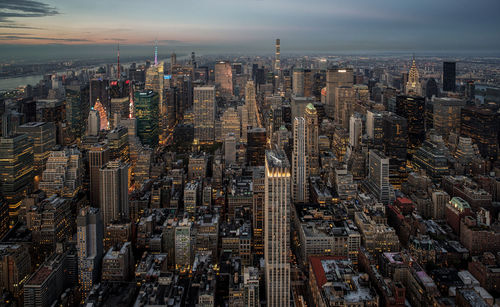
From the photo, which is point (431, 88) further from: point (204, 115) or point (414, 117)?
point (204, 115)

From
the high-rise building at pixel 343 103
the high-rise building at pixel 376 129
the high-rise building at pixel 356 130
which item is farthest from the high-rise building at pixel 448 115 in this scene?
the high-rise building at pixel 343 103

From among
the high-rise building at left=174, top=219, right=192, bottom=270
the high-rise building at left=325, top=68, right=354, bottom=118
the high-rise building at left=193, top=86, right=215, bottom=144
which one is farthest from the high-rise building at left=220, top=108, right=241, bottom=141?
the high-rise building at left=174, top=219, right=192, bottom=270

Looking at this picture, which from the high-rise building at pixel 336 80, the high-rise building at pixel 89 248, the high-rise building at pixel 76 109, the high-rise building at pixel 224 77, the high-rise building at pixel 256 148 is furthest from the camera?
the high-rise building at pixel 224 77

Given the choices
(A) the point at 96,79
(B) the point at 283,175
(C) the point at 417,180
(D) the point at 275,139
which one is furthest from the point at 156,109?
(B) the point at 283,175

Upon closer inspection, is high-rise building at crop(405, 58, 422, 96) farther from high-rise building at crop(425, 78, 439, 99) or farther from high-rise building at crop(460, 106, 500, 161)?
high-rise building at crop(460, 106, 500, 161)

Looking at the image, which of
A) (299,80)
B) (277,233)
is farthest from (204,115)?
(277,233)

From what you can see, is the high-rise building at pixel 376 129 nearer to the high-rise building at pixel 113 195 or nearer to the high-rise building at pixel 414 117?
the high-rise building at pixel 414 117

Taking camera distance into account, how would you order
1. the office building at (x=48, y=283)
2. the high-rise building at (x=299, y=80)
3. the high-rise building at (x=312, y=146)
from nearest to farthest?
the office building at (x=48, y=283)
the high-rise building at (x=312, y=146)
the high-rise building at (x=299, y=80)
